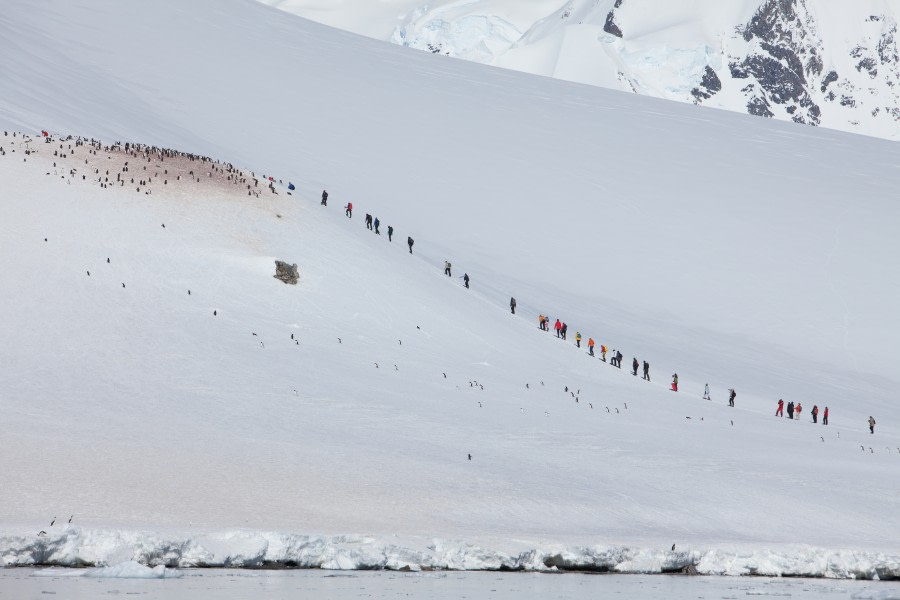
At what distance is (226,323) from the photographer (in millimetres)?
32781

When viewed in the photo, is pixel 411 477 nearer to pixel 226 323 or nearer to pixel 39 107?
pixel 226 323

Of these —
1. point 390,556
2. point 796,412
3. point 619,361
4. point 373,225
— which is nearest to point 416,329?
point 619,361

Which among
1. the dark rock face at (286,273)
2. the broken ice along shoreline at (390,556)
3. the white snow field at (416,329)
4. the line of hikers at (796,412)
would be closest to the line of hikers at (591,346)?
the white snow field at (416,329)

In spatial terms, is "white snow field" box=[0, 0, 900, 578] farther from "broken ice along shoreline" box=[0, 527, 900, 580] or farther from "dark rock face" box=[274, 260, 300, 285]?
"dark rock face" box=[274, 260, 300, 285]

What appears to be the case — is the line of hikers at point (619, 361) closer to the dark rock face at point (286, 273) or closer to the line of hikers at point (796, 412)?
the line of hikers at point (796, 412)

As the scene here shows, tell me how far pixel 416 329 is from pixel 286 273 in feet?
14.7

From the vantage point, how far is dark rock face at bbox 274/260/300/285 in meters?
37.2

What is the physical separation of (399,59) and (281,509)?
79259 mm

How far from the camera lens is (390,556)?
1758 cm

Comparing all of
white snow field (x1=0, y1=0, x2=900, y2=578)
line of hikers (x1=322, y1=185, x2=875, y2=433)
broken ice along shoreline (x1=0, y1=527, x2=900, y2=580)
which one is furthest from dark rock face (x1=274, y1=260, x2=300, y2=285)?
broken ice along shoreline (x1=0, y1=527, x2=900, y2=580)

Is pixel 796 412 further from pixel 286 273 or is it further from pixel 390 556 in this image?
pixel 390 556

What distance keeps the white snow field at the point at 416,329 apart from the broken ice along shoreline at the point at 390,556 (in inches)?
1.7

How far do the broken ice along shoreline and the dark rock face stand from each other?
2028cm

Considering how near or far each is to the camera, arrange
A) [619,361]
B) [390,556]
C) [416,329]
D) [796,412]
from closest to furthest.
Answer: [390,556]
[416,329]
[796,412]
[619,361]
